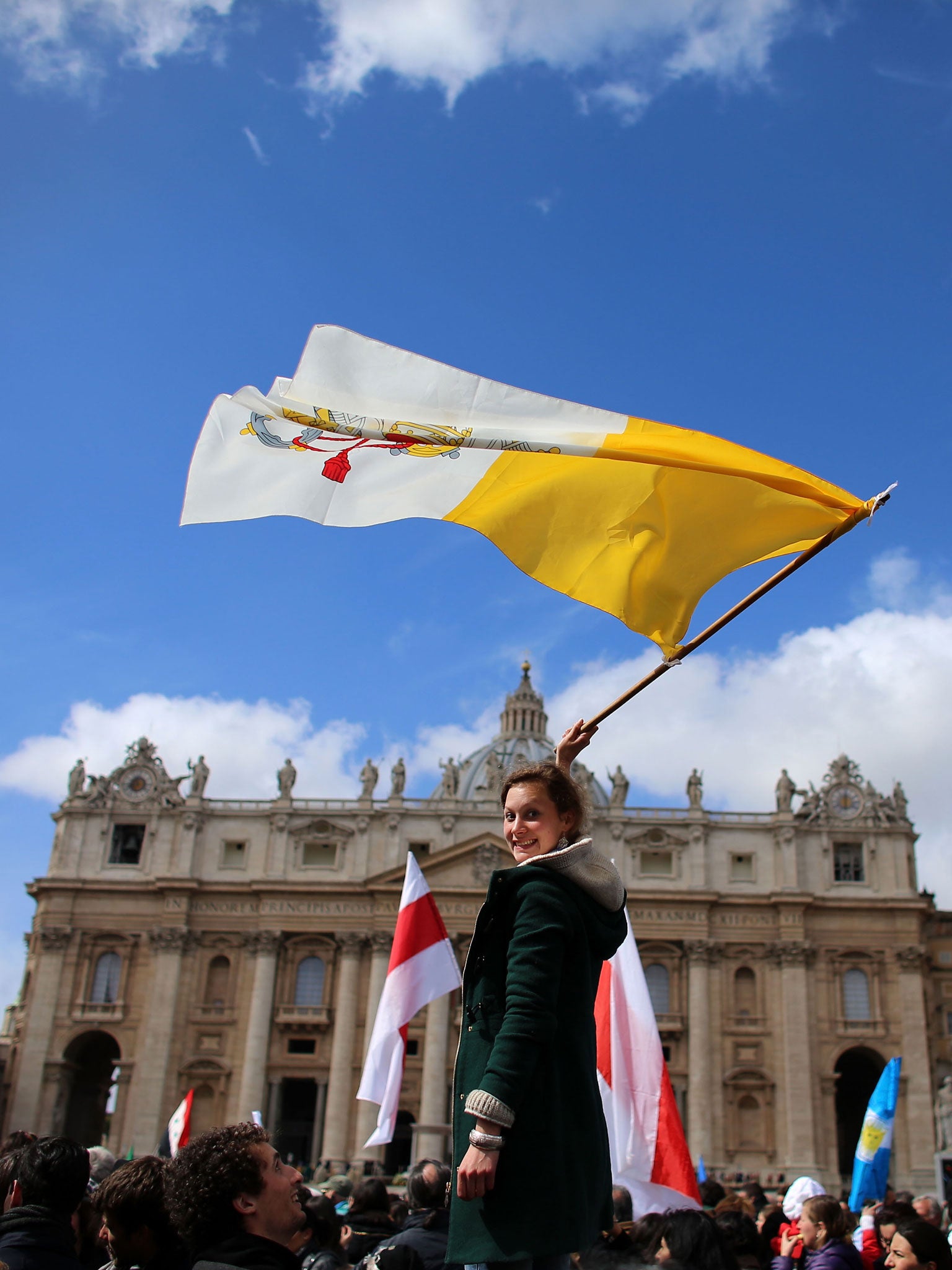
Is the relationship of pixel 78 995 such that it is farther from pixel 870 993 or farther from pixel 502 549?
pixel 502 549

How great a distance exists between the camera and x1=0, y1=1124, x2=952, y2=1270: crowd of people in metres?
4.64

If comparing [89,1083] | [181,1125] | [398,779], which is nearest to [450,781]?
[398,779]

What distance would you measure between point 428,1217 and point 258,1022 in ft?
178

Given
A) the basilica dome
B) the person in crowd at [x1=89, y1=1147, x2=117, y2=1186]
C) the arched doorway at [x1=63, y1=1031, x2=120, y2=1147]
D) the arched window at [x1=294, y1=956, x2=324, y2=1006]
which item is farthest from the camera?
the basilica dome

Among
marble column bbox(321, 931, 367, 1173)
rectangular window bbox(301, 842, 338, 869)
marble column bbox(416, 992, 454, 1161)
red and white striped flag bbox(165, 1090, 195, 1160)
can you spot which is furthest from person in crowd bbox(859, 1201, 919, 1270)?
rectangular window bbox(301, 842, 338, 869)

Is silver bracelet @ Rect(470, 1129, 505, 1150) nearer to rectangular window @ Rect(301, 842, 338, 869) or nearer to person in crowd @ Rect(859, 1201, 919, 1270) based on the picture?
person in crowd @ Rect(859, 1201, 919, 1270)

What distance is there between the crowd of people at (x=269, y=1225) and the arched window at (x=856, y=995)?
51.2 meters

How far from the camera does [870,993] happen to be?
195ft

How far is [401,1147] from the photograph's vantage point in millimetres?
59125

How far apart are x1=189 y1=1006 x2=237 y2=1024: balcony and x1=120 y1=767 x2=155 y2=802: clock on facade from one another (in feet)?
39.6

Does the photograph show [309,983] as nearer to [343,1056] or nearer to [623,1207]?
[343,1056]

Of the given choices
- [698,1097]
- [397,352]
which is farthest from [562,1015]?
[698,1097]

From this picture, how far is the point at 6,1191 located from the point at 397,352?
17.1ft

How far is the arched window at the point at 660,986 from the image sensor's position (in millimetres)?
59875
